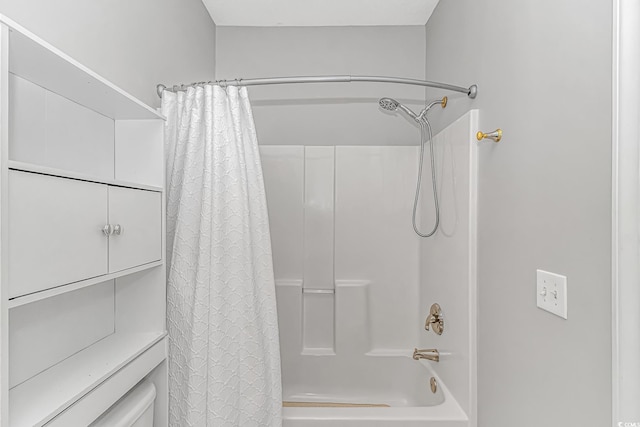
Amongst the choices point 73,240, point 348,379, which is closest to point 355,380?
point 348,379

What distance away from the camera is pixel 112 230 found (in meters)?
1.08

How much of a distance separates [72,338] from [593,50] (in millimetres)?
1549

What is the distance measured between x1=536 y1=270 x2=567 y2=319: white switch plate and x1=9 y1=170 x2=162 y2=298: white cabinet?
1.17 m

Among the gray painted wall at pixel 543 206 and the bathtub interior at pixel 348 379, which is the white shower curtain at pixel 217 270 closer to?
the gray painted wall at pixel 543 206

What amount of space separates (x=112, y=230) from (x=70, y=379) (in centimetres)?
38

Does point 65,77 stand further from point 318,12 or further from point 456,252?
point 318,12

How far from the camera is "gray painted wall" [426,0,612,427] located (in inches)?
37.3

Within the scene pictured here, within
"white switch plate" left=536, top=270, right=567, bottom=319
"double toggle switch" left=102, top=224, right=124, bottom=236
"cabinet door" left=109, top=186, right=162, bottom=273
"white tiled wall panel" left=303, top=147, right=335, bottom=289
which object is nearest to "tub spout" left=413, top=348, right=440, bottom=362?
"white tiled wall panel" left=303, top=147, right=335, bottom=289

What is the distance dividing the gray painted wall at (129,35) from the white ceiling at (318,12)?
202 mm

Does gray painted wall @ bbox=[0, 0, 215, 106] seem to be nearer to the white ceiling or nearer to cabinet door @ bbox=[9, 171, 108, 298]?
the white ceiling

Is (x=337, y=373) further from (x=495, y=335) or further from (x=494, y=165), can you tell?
(x=494, y=165)

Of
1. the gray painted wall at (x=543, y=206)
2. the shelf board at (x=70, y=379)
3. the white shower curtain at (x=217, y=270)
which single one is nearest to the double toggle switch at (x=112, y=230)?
the shelf board at (x=70, y=379)

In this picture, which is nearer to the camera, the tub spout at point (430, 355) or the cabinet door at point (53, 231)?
the cabinet door at point (53, 231)

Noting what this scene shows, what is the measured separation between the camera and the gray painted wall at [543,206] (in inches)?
37.3
